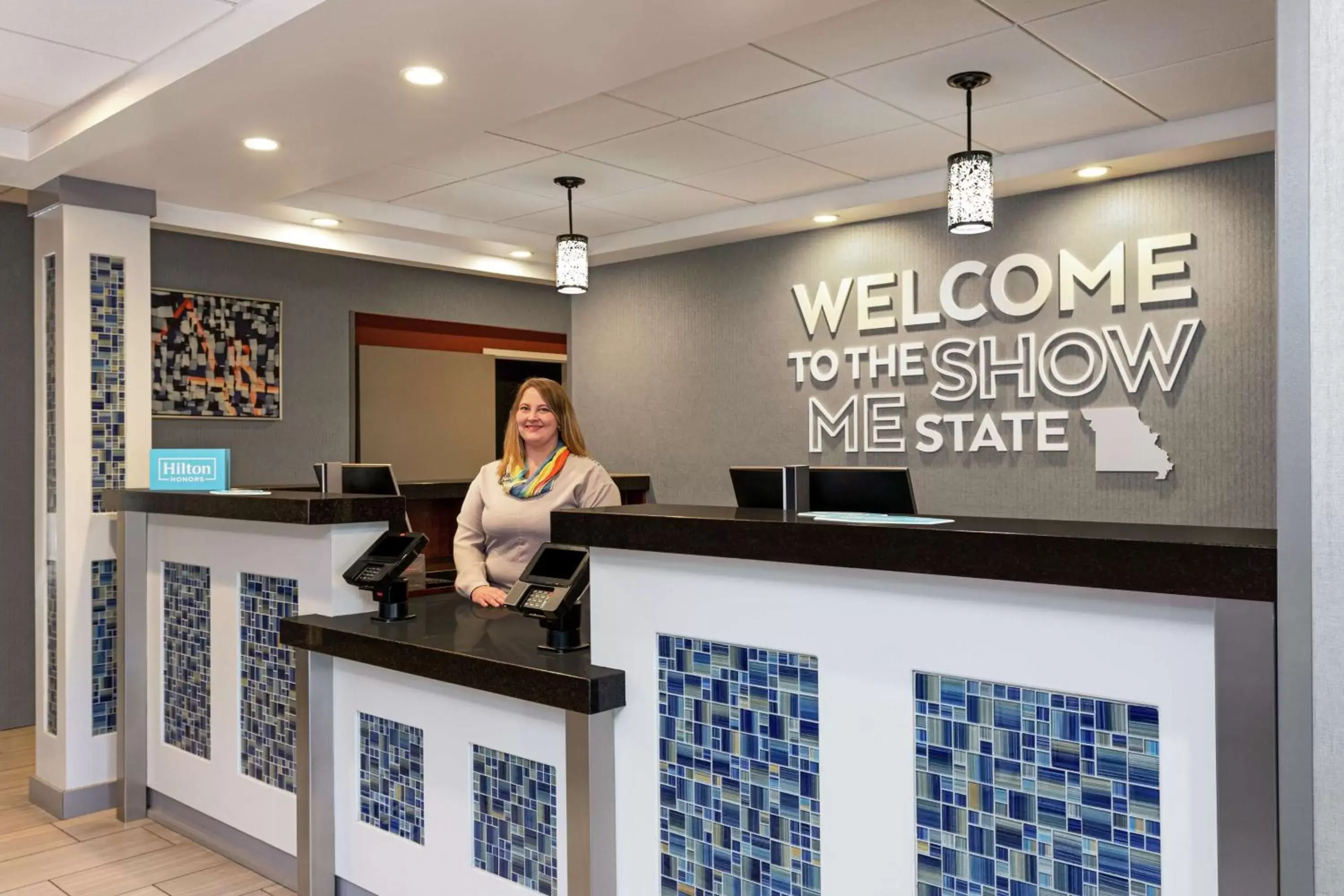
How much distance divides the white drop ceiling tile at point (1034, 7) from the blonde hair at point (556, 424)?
2.01 m

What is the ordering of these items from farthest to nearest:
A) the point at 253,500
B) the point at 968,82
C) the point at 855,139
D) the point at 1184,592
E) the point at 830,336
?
1. the point at 830,336
2. the point at 855,139
3. the point at 968,82
4. the point at 253,500
5. the point at 1184,592

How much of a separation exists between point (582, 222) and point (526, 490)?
307 cm

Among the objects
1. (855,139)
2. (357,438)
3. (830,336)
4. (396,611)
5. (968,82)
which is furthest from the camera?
(357,438)

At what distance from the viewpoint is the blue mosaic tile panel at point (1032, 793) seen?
5.43 ft

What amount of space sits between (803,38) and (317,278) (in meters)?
3.79

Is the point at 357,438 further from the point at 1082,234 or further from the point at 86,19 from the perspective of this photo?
the point at 1082,234

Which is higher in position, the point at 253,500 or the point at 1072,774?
the point at 253,500

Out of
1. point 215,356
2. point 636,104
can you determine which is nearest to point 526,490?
point 636,104

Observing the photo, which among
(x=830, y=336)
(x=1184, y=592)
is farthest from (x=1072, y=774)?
(x=830, y=336)

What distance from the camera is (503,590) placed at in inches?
140

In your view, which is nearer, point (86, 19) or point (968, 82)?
point (86, 19)

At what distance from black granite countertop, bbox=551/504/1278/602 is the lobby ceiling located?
1574 millimetres

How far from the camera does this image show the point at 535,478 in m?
3.74

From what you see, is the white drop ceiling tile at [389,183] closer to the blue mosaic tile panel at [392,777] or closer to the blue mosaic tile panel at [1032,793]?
the blue mosaic tile panel at [392,777]
